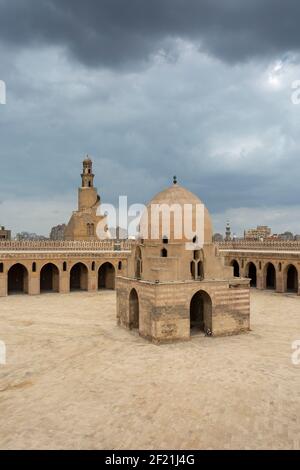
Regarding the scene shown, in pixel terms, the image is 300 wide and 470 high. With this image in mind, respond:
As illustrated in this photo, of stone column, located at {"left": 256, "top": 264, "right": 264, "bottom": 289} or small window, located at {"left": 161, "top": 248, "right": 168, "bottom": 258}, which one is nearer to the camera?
small window, located at {"left": 161, "top": 248, "right": 168, "bottom": 258}

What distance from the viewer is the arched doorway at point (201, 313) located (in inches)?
712

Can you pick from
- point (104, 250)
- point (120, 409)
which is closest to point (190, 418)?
point (120, 409)

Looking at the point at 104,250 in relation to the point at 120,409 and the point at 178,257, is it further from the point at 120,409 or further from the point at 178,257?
the point at 120,409

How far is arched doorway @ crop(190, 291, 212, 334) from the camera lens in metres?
18.1

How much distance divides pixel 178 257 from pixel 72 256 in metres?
17.7

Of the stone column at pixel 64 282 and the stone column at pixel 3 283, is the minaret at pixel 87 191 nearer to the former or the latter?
the stone column at pixel 64 282

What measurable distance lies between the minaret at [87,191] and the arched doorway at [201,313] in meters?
25.4

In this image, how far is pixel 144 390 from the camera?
1202 centimetres

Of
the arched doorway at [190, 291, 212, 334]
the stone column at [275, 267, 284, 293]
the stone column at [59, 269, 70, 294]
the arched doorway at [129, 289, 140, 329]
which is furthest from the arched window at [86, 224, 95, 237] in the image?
the arched doorway at [129, 289, 140, 329]

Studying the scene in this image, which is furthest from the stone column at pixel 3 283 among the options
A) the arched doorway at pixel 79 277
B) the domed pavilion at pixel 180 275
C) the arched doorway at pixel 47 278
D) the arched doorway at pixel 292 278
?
the arched doorway at pixel 292 278

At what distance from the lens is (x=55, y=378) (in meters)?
13.1

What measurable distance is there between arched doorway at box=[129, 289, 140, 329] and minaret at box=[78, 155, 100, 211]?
25.7 m

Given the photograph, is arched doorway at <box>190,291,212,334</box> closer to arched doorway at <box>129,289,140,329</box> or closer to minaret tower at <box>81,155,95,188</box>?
arched doorway at <box>129,289,140,329</box>

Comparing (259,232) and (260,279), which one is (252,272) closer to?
(260,279)
